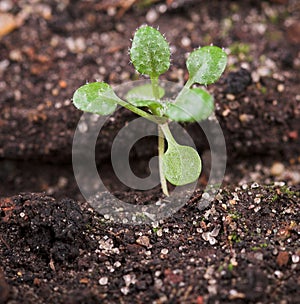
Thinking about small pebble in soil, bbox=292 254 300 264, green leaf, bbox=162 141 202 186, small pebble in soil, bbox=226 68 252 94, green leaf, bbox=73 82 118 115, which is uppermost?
small pebble in soil, bbox=226 68 252 94

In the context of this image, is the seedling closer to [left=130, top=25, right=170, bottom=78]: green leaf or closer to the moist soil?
[left=130, top=25, right=170, bottom=78]: green leaf

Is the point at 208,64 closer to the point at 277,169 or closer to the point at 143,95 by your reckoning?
the point at 143,95

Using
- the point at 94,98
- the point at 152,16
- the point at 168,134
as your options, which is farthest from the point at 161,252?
the point at 152,16

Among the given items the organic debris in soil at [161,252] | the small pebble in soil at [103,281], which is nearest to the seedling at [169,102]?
the organic debris in soil at [161,252]

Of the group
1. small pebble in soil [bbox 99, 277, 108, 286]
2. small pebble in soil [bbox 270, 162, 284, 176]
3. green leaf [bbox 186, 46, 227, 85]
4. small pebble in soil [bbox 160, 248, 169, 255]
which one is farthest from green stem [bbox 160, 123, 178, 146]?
small pebble in soil [bbox 270, 162, 284, 176]

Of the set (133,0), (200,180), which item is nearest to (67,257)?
(200,180)

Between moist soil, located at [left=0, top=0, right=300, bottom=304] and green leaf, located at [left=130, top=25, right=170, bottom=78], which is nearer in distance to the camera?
moist soil, located at [left=0, top=0, right=300, bottom=304]

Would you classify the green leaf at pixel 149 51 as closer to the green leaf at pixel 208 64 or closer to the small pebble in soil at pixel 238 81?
the green leaf at pixel 208 64
